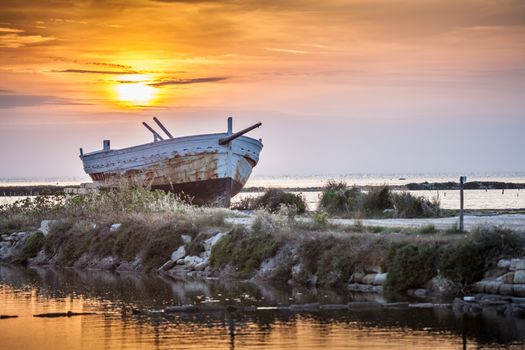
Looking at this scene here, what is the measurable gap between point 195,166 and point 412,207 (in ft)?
63.7

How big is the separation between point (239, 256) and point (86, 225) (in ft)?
32.5

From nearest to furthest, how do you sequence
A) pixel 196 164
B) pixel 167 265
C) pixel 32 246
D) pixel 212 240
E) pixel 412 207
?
pixel 212 240
pixel 167 265
pixel 412 207
pixel 32 246
pixel 196 164

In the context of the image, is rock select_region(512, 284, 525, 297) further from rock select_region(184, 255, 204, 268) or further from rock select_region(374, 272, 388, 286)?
rock select_region(184, 255, 204, 268)

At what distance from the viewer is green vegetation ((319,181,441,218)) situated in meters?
39.9

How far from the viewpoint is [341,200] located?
43.7 m

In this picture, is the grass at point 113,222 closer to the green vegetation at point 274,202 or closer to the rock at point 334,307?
the green vegetation at point 274,202

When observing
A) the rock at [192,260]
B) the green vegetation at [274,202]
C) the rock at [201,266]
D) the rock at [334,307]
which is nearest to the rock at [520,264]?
the rock at [334,307]

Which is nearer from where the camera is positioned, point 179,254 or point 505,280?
point 505,280

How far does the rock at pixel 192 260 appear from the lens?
32.8 meters

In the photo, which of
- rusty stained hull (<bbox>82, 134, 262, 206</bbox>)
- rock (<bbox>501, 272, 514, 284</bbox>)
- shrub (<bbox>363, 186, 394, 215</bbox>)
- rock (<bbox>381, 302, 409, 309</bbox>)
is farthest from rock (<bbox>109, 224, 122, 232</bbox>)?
rock (<bbox>501, 272, 514, 284</bbox>)

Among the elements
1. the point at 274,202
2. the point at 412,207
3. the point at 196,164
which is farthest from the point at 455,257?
the point at 196,164

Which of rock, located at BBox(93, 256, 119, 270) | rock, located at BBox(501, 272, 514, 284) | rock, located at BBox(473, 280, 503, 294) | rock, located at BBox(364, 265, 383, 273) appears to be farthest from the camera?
rock, located at BBox(93, 256, 119, 270)

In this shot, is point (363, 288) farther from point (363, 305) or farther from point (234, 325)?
point (234, 325)

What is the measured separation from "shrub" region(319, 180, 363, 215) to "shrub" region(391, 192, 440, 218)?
1.87 m
